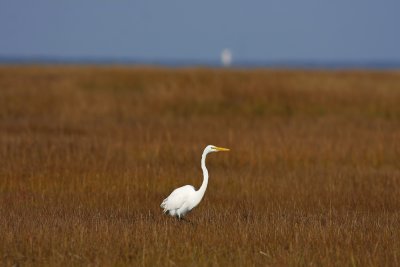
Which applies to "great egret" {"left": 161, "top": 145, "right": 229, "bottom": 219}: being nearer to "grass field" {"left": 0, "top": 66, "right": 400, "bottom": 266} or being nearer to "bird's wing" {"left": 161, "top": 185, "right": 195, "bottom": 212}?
"bird's wing" {"left": 161, "top": 185, "right": 195, "bottom": 212}

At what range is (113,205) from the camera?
11172 millimetres

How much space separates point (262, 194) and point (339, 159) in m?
3.76

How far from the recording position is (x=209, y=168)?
14258 mm

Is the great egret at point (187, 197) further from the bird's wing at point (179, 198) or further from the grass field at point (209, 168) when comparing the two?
the grass field at point (209, 168)

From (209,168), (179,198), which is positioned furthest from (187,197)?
(209,168)

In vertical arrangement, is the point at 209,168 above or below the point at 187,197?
below

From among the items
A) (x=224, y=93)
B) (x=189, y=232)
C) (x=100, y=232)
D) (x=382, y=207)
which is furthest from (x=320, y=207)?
(x=224, y=93)

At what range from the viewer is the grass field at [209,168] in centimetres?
796

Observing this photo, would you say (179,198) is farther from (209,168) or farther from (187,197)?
(209,168)

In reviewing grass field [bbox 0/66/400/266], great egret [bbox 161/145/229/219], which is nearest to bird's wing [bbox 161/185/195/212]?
great egret [bbox 161/145/229/219]

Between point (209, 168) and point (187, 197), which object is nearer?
point (187, 197)

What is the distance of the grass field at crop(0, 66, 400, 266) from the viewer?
→ 26.1ft

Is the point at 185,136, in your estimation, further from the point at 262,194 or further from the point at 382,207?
the point at 382,207

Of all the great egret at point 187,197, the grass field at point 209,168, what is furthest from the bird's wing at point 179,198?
the grass field at point 209,168
